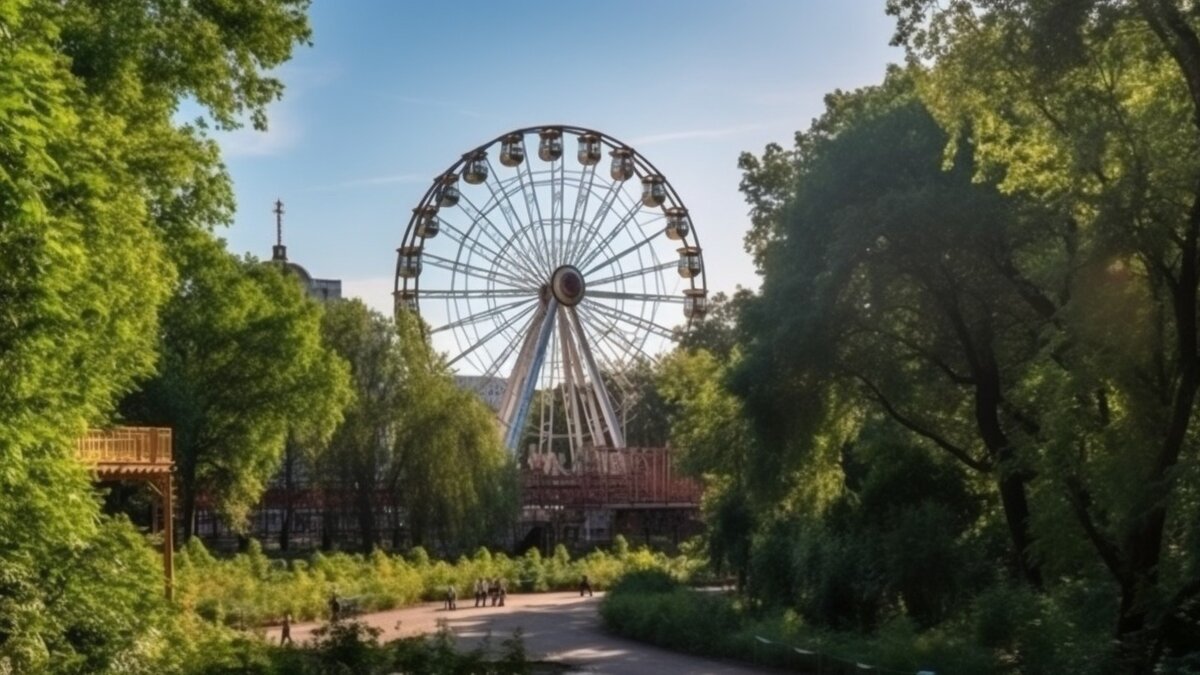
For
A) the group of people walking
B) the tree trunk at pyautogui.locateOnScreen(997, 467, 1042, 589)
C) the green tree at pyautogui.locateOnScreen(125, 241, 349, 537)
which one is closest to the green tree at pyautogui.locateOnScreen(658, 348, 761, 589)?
the group of people walking

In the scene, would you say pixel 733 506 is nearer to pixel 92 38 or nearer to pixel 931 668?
pixel 931 668

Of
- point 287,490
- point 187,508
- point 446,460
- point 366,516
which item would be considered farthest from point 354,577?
point 287,490

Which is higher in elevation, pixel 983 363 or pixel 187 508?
pixel 983 363

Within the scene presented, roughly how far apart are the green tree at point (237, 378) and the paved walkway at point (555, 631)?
7.39 metres

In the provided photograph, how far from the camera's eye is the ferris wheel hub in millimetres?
53938

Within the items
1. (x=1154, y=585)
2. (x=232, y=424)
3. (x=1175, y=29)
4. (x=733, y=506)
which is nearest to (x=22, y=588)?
(x=1154, y=585)

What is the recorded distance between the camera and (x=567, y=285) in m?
54.2

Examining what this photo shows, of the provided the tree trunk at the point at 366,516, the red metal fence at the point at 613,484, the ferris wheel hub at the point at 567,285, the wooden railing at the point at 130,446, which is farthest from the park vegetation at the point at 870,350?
the red metal fence at the point at 613,484

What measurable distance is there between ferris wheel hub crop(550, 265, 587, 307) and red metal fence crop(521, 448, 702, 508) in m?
7.87

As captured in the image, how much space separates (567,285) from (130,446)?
26507 mm

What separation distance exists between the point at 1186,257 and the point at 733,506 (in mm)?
21254

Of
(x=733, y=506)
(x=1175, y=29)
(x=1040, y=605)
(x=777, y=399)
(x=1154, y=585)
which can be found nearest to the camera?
(x=1175, y=29)

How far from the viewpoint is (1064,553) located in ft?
62.7

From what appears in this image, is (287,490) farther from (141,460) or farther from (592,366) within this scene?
(141,460)
